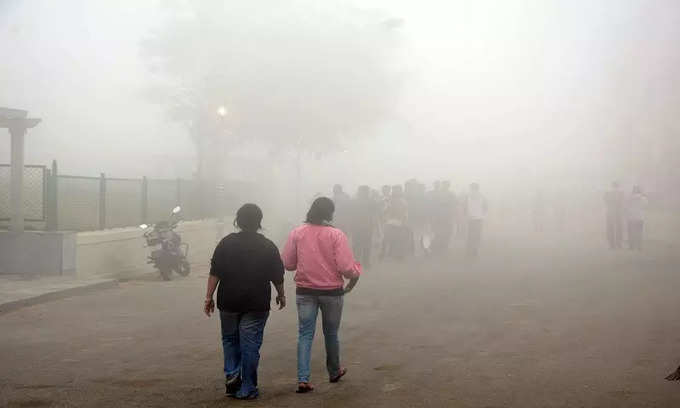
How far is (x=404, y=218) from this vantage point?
1984 centimetres

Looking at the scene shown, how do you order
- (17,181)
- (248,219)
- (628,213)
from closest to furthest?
(248,219), (17,181), (628,213)

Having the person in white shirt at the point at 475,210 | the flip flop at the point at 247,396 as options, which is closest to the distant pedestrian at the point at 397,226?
the person in white shirt at the point at 475,210

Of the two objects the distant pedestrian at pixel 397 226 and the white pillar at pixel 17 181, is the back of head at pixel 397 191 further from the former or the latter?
the white pillar at pixel 17 181

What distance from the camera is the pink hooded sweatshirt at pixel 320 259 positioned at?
22.1 feet

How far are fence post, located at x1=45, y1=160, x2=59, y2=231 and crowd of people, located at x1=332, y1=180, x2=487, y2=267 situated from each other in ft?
21.2

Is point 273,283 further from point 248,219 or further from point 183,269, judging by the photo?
point 183,269

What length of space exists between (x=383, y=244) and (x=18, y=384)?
46.7 feet

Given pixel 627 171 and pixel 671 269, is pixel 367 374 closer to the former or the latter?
pixel 671 269

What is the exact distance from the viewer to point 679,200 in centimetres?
3741

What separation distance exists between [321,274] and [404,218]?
43.5 ft

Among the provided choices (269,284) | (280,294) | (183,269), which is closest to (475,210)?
(183,269)

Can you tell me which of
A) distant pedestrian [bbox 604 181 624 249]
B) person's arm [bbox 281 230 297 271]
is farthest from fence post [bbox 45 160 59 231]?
distant pedestrian [bbox 604 181 624 249]

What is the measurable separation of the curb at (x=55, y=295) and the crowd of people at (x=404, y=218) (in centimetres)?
604

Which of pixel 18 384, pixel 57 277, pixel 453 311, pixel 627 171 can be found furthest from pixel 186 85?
pixel 18 384
